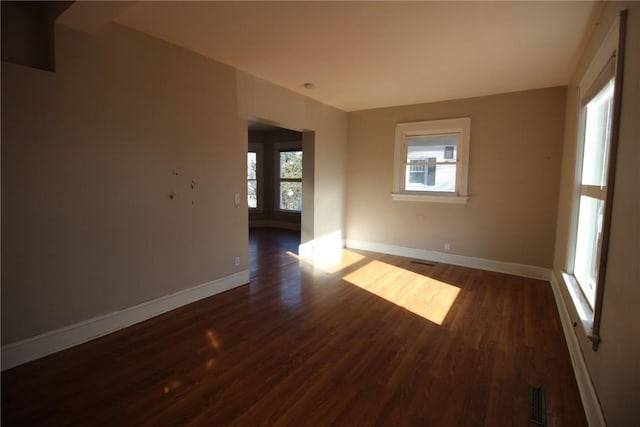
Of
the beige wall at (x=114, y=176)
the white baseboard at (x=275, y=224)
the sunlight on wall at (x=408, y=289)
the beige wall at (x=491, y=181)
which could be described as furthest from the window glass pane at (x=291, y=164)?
the beige wall at (x=114, y=176)

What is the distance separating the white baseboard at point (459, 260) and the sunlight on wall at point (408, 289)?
746 millimetres

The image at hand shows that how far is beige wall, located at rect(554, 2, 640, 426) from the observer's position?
130cm

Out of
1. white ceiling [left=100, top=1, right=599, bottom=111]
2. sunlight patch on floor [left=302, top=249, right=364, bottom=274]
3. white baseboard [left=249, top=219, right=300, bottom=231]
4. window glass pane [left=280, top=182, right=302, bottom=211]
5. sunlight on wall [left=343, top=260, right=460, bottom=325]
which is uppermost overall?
white ceiling [left=100, top=1, right=599, bottom=111]

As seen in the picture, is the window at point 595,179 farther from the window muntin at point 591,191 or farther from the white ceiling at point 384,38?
the white ceiling at point 384,38

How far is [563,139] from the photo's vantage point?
13.4ft

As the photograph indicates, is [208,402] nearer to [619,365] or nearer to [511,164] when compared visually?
[619,365]

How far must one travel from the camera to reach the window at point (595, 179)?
1.74 m

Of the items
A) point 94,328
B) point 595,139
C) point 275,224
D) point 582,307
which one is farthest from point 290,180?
point 582,307

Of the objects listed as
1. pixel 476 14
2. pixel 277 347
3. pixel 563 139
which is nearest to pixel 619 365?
pixel 277 347

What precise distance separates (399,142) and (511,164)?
1.67 meters

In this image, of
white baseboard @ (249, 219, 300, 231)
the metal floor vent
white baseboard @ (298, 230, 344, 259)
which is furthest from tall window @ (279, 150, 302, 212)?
the metal floor vent

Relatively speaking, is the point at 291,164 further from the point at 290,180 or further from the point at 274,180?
the point at 274,180

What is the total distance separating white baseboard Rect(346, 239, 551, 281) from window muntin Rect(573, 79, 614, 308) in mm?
1423

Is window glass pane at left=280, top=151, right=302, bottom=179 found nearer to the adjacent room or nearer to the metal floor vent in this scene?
the adjacent room
